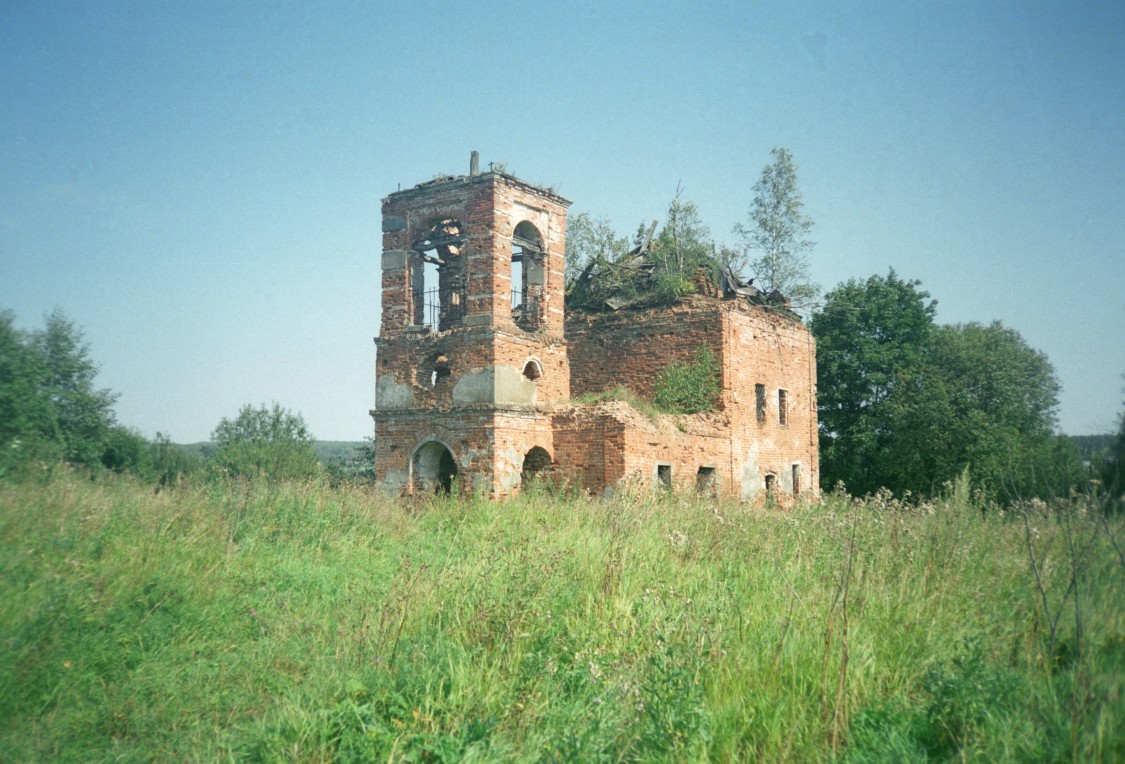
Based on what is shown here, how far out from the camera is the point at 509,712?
4.41 metres

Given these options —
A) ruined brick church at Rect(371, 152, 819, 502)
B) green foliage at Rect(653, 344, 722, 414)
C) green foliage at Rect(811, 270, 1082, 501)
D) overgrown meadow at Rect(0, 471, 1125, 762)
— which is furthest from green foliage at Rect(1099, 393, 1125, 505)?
green foliage at Rect(811, 270, 1082, 501)

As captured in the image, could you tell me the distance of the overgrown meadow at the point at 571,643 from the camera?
4090mm

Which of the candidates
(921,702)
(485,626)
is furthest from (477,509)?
(921,702)

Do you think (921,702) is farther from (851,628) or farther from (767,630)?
(767,630)

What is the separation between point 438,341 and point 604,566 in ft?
38.8

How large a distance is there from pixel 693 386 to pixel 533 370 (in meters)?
4.92

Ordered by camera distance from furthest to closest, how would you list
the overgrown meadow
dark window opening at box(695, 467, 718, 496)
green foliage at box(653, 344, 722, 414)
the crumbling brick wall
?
green foliage at box(653, 344, 722, 414) < the crumbling brick wall < dark window opening at box(695, 467, 718, 496) < the overgrown meadow

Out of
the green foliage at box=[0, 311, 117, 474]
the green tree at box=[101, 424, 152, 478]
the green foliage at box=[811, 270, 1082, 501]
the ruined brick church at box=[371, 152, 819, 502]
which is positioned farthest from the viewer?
the green tree at box=[101, 424, 152, 478]

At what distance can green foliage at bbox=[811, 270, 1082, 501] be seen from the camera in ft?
88.1

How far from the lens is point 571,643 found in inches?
213

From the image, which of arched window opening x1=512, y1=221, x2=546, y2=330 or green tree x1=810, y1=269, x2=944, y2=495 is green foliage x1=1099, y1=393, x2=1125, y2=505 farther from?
green tree x1=810, y1=269, x2=944, y2=495

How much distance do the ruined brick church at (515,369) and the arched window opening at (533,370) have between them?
0.09ft

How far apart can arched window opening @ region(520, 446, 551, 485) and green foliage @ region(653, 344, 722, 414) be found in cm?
453

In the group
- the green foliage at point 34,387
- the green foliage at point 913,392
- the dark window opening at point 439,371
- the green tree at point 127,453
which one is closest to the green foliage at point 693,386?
the dark window opening at point 439,371
